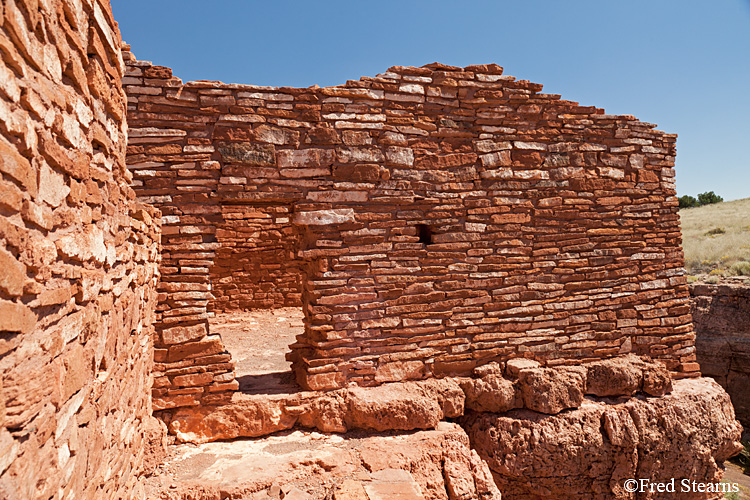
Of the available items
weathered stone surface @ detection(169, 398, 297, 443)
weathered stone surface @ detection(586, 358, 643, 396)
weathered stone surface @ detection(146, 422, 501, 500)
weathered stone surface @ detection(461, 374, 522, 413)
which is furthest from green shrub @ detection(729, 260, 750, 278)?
weathered stone surface @ detection(169, 398, 297, 443)

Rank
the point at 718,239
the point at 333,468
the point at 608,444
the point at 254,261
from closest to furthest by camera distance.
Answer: the point at 333,468, the point at 608,444, the point at 254,261, the point at 718,239

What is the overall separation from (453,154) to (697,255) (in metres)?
15.5

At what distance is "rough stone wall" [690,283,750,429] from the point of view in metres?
10.4

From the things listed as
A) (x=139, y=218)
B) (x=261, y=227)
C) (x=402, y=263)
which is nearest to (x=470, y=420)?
(x=402, y=263)

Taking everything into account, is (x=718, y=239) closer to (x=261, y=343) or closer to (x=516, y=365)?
(x=516, y=365)

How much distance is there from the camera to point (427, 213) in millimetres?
4637

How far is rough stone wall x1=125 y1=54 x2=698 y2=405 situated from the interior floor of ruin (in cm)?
42

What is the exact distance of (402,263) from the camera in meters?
4.54

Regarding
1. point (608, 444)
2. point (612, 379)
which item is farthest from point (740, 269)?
point (608, 444)

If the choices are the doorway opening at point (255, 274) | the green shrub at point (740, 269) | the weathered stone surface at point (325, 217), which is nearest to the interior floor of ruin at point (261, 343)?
the doorway opening at point (255, 274)

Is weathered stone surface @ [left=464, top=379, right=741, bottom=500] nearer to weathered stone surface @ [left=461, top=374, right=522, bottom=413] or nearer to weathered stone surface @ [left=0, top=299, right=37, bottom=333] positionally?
weathered stone surface @ [left=461, top=374, right=522, bottom=413]

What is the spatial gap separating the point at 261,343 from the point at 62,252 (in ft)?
18.2

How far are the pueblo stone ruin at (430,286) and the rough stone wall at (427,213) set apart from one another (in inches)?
0.8

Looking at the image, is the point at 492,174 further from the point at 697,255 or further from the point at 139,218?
the point at 697,255
